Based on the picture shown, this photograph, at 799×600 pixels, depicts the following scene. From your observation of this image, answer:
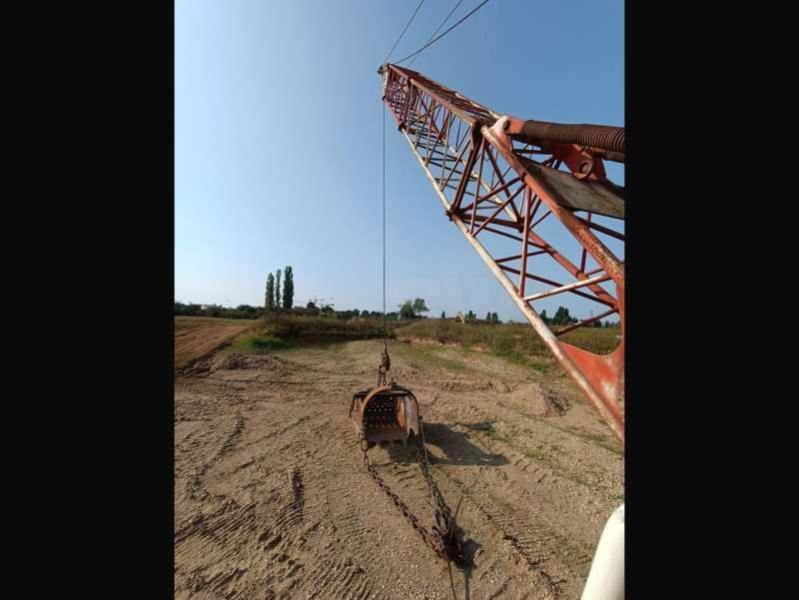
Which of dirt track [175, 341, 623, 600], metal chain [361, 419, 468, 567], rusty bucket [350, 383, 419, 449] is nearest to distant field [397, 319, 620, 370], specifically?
dirt track [175, 341, 623, 600]

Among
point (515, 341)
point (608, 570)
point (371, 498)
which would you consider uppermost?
point (608, 570)

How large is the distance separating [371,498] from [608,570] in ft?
11.5

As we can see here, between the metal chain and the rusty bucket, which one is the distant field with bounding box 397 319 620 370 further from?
the metal chain

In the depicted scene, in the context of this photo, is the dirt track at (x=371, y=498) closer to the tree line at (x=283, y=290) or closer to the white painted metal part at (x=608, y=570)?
the white painted metal part at (x=608, y=570)

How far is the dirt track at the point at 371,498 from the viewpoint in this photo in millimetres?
3080

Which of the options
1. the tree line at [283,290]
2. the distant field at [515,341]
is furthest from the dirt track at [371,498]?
the tree line at [283,290]

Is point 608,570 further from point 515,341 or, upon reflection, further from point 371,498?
point 515,341

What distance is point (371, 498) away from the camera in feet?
14.1

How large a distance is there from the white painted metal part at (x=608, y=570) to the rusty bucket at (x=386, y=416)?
3.89m

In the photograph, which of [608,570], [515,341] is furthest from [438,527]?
[515,341]
